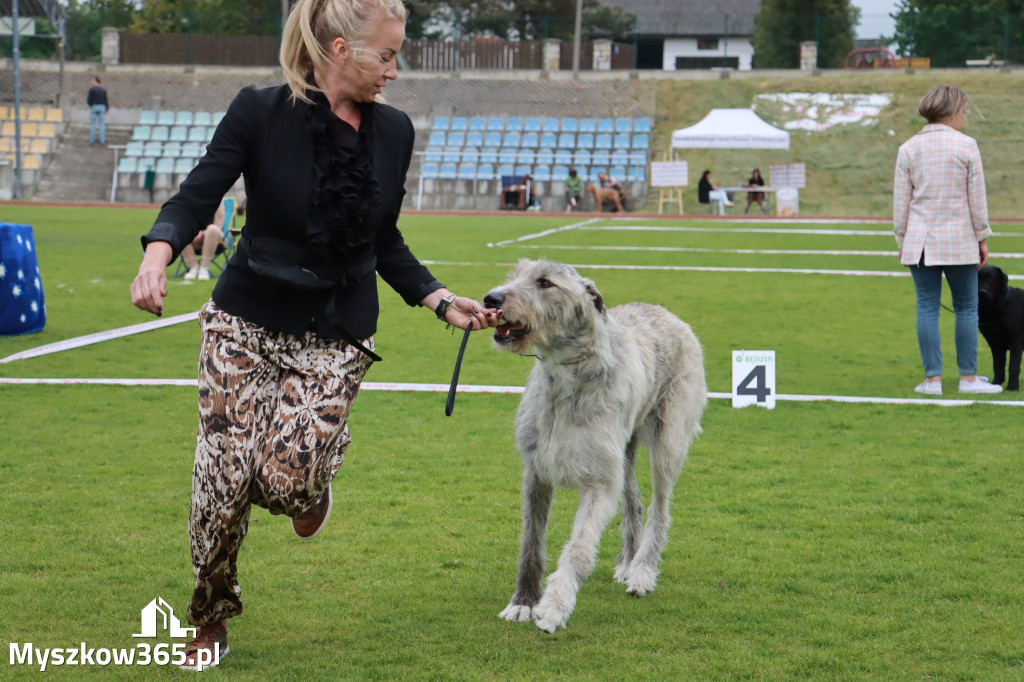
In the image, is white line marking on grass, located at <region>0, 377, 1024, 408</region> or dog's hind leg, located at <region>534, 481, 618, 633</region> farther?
white line marking on grass, located at <region>0, 377, 1024, 408</region>

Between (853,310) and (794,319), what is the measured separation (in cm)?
136

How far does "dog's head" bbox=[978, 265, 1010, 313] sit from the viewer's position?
9.75 m

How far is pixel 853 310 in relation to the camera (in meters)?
14.8

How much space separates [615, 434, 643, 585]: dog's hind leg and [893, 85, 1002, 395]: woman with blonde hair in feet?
15.5

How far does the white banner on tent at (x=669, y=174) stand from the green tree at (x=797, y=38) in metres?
16.4

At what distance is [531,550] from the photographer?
4805mm

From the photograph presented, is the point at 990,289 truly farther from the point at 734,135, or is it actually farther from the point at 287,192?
the point at 734,135

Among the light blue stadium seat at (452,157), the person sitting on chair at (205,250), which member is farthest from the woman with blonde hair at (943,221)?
the light blue stadium seat at (452,157)

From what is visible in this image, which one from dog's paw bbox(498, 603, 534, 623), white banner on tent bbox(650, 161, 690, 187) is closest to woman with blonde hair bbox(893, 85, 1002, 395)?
dog's paw bbox(498, 603, 534, 623)

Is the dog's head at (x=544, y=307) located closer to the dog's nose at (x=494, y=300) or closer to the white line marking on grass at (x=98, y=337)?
the dog's nose at (x=494, y=300)

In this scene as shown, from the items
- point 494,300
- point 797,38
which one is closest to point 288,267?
point 494,300

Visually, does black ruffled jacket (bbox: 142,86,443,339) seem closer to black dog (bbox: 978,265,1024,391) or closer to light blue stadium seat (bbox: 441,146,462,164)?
black dog (bbox: 978,265,1024,391)

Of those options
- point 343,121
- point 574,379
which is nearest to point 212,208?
point 343,121

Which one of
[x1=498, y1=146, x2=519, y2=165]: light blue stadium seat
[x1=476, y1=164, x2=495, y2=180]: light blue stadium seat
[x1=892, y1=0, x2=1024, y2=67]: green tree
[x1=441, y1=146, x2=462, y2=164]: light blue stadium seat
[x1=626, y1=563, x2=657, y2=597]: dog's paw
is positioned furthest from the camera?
[x1=892, y1=0, x2=1024, y2=67]: green tree
